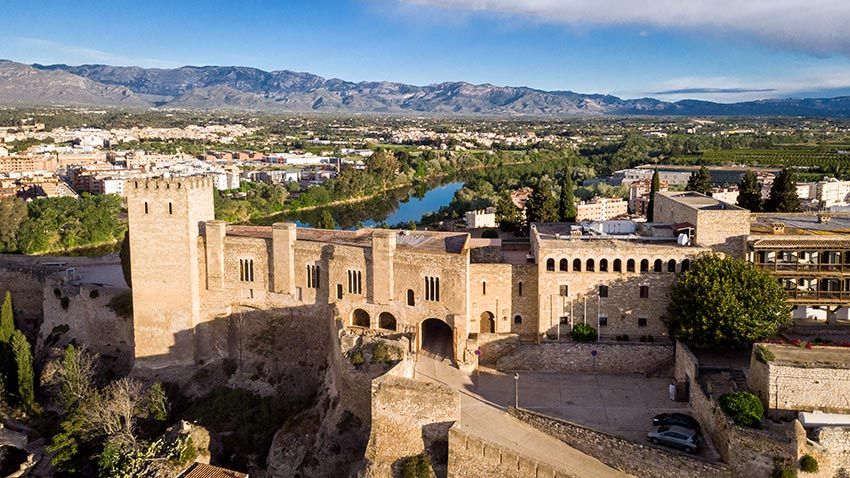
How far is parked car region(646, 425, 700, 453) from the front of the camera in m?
18.1

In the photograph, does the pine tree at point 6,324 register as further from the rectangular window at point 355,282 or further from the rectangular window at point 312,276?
the rectangular window at point 355,282

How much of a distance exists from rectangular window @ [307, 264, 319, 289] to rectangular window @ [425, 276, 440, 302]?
394cm

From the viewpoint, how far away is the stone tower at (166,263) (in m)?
26.4

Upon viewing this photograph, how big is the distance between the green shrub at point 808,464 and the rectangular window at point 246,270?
57.9ft

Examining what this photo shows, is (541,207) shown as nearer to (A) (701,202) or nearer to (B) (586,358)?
(A) (701,202)

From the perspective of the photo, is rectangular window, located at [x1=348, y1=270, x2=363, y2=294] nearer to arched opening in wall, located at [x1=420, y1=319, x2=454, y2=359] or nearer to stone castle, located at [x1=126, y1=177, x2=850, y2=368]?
stone castle, located at [x1=126, y1=177, x2=850, y2=368]

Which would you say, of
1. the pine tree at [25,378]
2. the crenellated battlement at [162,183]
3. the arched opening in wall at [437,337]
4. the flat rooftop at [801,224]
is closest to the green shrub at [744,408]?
the flat rooftop at [801,224]

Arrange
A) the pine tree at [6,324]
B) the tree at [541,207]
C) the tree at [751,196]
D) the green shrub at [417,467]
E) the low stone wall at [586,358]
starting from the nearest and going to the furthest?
the green shrub at [417,467]
the low stone wall at [586,358]
the pine tree at [6,324]
the tree at [751,196]
the tree at [541,207]

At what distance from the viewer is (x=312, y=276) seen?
25.9 meters

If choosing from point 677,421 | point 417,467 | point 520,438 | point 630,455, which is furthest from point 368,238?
point 630,455

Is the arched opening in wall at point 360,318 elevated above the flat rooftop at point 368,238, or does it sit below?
below

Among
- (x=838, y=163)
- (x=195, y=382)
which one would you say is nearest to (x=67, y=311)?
(x=195, y=382)

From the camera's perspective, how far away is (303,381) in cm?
2567

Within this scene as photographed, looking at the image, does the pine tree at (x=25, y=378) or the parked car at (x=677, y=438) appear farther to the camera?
the pine tree at (x=25, y=378)
